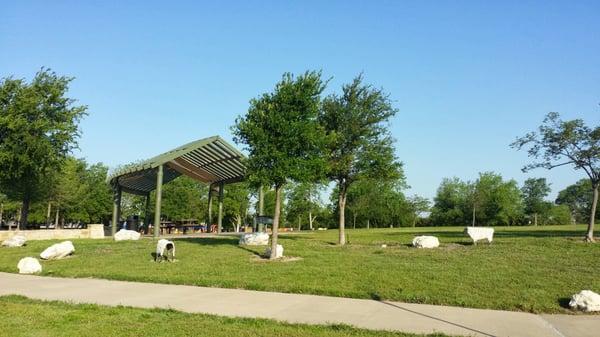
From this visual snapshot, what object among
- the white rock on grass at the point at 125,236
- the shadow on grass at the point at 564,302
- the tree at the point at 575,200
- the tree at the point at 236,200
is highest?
the tree at the point at 575,200

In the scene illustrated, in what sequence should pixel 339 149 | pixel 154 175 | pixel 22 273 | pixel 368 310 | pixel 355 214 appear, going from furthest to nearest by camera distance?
pixel 355 214
pixel 154 175
pixel 339 149
pixel 22 273
pixel 368 310

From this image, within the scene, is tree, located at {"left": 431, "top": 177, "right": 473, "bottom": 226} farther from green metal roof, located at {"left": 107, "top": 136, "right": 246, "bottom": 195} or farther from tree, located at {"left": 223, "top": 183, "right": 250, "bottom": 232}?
green metal roof, located at {"left": 107, "top": 136, "right": 246, "bottom": 195}

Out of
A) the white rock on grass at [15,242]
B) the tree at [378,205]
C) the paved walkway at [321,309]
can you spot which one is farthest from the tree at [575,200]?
the paved walkway at [321,309]

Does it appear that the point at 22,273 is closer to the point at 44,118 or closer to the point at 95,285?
the point at 95,285

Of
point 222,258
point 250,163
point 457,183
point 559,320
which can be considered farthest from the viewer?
point 457,183

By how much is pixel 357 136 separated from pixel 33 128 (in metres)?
19.3

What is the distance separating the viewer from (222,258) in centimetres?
1612

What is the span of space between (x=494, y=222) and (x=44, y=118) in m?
69.7

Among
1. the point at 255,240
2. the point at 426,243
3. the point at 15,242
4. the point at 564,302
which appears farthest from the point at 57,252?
the point at 564,302

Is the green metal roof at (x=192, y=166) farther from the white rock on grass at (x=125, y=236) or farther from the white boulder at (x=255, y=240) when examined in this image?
the white boulder at (x=255, y=240)

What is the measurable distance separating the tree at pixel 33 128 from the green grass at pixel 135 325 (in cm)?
2253

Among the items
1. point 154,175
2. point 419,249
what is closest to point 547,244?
point 419,249

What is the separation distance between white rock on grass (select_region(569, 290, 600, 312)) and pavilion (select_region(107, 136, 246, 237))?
17284 mm

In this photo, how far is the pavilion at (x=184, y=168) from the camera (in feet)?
87.6
